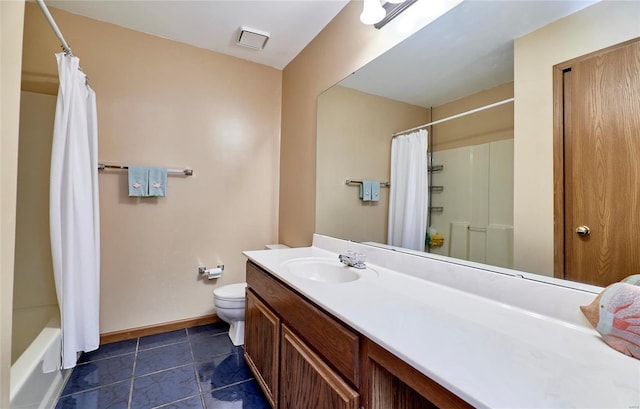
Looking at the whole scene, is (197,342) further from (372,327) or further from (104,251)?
(372,327)

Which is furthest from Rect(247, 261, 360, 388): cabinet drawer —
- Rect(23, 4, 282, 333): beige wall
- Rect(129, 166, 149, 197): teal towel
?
Rect(129, 166, 149, 197): teal towel

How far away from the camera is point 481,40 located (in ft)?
3.65

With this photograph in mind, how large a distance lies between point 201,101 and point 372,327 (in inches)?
92.1

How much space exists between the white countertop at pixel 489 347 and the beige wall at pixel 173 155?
1.63 metres

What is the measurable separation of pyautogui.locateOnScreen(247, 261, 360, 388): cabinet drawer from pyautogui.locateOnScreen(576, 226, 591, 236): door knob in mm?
747

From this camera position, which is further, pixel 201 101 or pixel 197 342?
pixel 201 101

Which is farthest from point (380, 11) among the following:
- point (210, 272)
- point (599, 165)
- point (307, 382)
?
point (210, 272)

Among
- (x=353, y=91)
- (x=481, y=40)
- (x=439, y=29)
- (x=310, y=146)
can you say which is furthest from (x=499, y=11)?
(x=310, y=146)

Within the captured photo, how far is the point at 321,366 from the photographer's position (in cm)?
94

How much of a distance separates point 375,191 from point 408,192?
0.24 m

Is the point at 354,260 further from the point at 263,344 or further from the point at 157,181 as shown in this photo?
the point at 157,181

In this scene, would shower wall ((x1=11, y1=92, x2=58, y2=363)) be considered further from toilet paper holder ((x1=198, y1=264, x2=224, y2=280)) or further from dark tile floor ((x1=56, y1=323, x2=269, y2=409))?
toilet paper holder ((x1=198, y1=264, x2=224, y2=280))

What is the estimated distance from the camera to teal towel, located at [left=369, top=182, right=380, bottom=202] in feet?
5.40

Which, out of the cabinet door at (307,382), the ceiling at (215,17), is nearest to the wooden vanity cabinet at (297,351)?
the cabinet door at (307,382)
